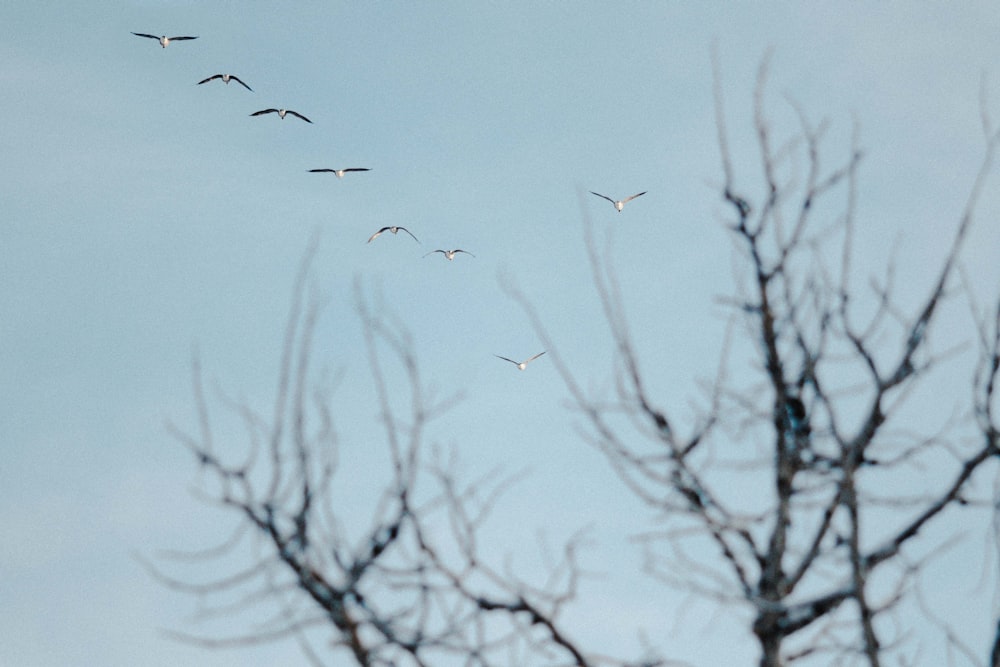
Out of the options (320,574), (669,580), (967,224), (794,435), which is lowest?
(320,574)

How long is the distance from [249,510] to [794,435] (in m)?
3.41

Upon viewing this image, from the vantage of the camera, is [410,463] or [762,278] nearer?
[410,463]

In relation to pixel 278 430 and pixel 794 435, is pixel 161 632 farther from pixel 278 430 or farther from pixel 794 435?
pixel 794 435

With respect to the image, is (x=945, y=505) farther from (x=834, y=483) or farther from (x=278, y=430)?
(x=278, y=430)

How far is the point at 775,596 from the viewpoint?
6.15 m

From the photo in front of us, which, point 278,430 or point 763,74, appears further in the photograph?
point 763,74

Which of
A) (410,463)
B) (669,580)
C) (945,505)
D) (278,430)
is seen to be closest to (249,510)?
(278,430)

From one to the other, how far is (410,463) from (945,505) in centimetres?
326

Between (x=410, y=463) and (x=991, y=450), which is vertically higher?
(x=991, y=450)

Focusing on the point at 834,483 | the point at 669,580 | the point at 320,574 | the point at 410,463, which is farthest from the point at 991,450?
the point at 320,574

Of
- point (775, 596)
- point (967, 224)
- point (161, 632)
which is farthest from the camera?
point (775, 596)

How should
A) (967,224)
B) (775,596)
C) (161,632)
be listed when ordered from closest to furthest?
1. (161,632)
2. (967,224)
3. (775,596)

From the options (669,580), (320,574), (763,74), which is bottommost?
(320,574)

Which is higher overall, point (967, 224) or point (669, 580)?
point (967, 224)
